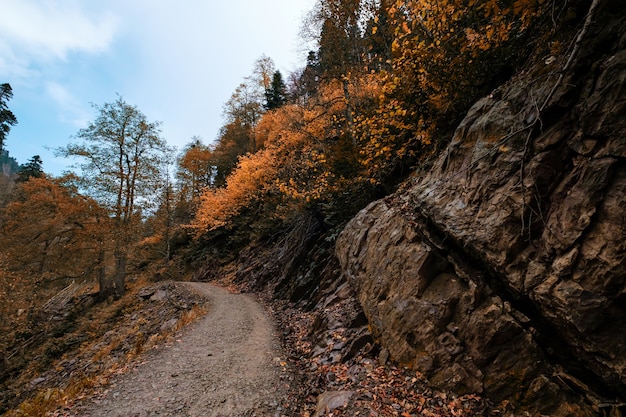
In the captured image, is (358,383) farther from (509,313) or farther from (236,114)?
(236,114)

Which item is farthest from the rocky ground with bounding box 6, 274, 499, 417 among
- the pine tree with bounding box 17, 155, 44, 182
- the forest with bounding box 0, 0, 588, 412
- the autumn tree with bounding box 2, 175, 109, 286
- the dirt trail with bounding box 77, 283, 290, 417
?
the pine tree with bounding box 17, 155, 44, 182

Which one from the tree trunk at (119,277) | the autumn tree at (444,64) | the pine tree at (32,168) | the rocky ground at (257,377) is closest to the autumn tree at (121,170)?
the tree trunk at (119,277)

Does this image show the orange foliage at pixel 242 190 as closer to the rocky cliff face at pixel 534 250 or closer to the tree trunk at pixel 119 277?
the tree trunk at pixel 119 277

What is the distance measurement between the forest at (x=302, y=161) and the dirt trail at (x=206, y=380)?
14.7 feet

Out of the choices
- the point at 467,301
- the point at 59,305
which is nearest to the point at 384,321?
the point at 467,301

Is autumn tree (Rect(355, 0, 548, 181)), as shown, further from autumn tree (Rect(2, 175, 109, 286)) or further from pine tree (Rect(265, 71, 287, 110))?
pine tree (Rect(265, 71, 287, 110))

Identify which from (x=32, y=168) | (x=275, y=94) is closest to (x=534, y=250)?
(x=275, y=94)

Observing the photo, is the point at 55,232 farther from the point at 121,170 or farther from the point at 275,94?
the point at 275,94

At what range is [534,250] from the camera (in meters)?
3.41

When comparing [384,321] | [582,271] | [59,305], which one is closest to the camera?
[582,271]

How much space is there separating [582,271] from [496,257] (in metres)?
0.89

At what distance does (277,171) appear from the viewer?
46.7ft

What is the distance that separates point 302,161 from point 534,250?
9817mm

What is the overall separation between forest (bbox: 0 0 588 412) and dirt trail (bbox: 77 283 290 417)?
4486 mm
